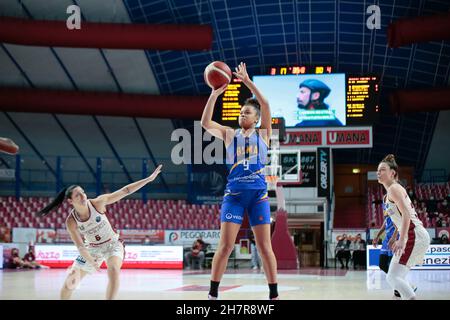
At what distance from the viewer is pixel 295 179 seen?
68.1ft

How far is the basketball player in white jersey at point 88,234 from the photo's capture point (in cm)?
Result: 604

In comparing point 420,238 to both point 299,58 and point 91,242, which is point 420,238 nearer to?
point 91,242

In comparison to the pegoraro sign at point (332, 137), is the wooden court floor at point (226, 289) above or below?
below

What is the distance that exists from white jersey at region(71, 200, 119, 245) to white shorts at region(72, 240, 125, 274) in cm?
5

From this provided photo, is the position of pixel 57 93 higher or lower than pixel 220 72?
higher

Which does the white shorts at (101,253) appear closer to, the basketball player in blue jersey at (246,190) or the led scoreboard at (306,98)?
the basketball player in blue jersey at (246,190)

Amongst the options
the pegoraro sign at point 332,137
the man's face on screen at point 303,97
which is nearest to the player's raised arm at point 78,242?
the man's face on screen at point 303,97

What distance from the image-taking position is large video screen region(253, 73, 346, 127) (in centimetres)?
2178

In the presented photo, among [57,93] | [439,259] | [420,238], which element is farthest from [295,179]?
[420,238]

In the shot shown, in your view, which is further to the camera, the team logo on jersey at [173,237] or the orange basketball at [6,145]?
the team logo on jersey at [173,237]

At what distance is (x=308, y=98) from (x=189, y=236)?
22.0 ft

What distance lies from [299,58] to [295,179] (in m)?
7.54

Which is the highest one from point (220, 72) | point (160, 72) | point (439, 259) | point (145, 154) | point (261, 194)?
point (160, 72)

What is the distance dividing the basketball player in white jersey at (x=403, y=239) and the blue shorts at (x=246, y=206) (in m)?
1.61
